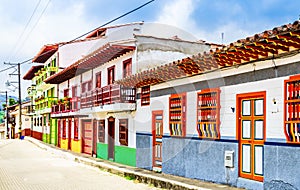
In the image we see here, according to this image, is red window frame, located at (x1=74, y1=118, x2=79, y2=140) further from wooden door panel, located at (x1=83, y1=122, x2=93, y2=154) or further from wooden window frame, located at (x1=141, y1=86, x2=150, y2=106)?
wooden window frame, located at (x1=141, y1=86, x2=150, y2=106)

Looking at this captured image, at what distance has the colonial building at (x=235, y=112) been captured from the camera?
8.35 m

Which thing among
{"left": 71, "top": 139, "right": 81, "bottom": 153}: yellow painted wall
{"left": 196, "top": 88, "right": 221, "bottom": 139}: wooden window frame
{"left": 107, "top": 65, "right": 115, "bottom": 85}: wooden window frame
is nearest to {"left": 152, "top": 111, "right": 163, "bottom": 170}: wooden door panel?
{"left": 196, "top": 88, "right": 221, "bottom": 139}: wooden window frame

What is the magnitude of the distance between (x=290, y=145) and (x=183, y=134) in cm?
469

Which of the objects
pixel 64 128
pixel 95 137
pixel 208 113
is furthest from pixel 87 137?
pixel 208 113

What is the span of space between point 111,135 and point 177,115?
24.4 ft

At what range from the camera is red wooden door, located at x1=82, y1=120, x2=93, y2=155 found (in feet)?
77.7

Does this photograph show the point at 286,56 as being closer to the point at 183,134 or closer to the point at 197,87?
the point at 197,87

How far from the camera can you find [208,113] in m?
11.4

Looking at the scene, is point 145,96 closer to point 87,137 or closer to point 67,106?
point 87,137

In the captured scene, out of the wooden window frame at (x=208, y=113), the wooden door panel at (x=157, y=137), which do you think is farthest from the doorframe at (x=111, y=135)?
the wooden window frame at (x=208, y=113)

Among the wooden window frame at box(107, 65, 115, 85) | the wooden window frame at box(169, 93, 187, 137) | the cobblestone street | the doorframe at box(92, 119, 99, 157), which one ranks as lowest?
the cobblestone street

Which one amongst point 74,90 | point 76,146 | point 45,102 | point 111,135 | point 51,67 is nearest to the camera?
point 111,135

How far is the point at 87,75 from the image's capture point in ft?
78.8

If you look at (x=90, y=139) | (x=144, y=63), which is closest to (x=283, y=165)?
(x=144, y=63)
